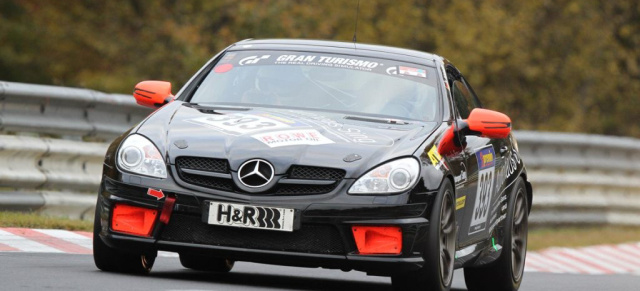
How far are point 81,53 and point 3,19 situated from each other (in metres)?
2.31

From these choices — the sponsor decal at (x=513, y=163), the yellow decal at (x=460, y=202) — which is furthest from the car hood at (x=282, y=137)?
the sponsor decal at (x=513, y=163)

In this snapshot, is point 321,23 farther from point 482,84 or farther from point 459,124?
point 459,124

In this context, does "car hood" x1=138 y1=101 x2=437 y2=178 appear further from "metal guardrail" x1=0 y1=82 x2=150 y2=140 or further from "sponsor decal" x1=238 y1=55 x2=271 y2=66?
"metal guardrail" x1=0 y1=82 x2=150 y2=140

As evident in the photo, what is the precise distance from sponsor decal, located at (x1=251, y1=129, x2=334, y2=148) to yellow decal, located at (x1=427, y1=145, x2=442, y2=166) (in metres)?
0.51

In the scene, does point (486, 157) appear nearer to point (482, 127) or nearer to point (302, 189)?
point (482, 127)

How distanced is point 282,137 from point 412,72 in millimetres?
1622

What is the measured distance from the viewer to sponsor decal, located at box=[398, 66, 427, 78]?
9.30 metres

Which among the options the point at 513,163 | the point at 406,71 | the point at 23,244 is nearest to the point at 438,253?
the point at 406,71

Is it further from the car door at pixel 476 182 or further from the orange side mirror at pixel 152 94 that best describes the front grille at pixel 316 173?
the orange side mirror at pixel 152 94

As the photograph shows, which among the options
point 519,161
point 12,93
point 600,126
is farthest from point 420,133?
point 600,126

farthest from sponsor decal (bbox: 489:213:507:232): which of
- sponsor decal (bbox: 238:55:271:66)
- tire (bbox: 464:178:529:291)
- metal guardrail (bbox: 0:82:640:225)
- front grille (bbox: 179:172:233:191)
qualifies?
metal guardrail (bbox: 0:82:640:225)

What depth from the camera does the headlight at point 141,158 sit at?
780cm

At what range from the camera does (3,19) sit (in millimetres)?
42031

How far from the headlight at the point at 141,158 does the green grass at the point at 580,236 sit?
7.85 m
